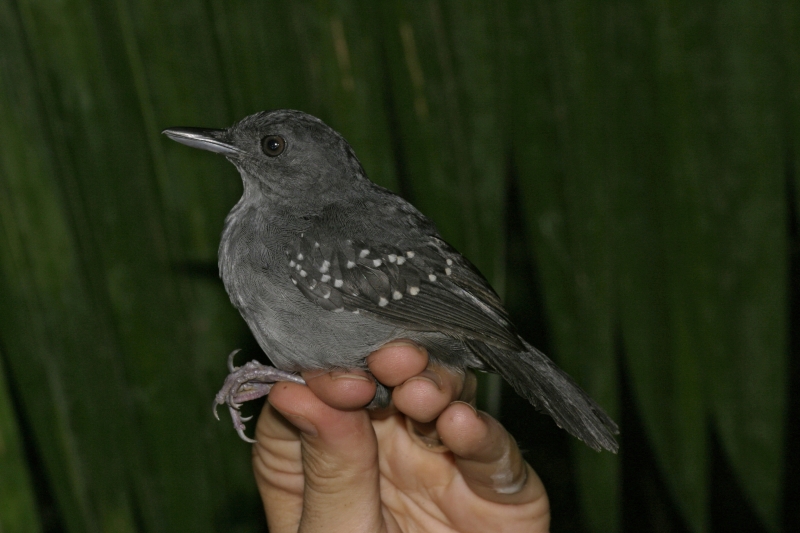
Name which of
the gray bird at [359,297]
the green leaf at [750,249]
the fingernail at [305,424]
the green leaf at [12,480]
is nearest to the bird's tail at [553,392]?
the gray bird at [359,297]

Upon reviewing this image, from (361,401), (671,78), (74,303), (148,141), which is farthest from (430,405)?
(671,78)

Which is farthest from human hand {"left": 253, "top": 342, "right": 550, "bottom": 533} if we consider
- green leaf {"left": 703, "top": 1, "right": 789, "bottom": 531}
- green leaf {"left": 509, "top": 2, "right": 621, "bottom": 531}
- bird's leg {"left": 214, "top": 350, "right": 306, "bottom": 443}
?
green leaf {"left": 703, "top": 1, "right": 789, "bottom": 531}

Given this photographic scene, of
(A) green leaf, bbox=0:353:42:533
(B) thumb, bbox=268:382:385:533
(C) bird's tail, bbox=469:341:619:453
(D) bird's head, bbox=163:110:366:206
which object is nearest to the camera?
(A) green leaf, bbox=0:353:42:533

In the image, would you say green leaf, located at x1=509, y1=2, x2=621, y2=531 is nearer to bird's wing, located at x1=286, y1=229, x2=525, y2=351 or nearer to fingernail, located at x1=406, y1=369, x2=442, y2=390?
bird's wing, located at x1=286, y1=229, x2=525, y2=351

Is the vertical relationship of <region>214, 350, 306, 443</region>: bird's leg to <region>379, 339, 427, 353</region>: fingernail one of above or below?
below

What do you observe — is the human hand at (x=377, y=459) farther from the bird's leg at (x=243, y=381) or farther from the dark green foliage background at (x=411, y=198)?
the dark green foliage background at (x=411, y=198)

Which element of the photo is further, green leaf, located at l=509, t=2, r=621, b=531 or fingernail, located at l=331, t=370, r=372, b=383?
green leaf, located at l=509, t=2, r=621, b=531
